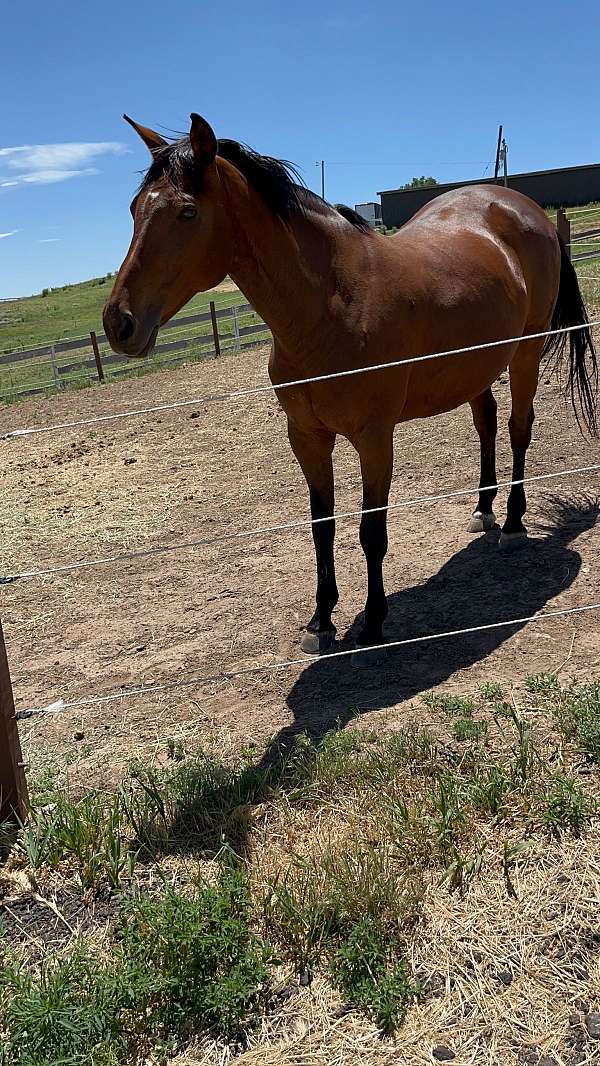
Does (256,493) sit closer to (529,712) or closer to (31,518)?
(31,518)

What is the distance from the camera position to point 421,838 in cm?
239

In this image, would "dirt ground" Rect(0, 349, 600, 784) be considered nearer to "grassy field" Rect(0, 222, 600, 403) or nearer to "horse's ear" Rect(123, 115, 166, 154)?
"horse's ear" Rect(123, 115, 166, 154)

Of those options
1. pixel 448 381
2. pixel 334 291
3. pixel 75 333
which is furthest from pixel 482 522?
pixel 75 333

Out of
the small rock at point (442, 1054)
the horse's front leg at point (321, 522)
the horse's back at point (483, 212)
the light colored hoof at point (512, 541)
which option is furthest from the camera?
the light colored hoof at point (512, 541)

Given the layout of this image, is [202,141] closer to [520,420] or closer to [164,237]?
[164,237]

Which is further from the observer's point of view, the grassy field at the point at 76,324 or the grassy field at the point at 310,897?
the grassy field at the point at 76,324

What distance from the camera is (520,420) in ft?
16.5

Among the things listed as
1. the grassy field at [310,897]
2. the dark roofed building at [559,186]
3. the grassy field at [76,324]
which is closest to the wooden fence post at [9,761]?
the grassy field at [310,897]

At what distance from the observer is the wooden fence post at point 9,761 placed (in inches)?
103

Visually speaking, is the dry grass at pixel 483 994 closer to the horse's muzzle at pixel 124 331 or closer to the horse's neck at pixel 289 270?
the horse's muzzle at pixel 124 331

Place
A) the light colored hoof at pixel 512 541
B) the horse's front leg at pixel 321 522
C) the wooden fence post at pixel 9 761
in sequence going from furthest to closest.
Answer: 1. the light colored hoof at pixel 512 541
2. the horse's front leg at pixel 321 522
3. the wooden fence post at pixel 9 761

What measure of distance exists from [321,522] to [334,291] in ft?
3.97

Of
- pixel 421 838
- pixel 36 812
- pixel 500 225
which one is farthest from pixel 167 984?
pixel 500 225

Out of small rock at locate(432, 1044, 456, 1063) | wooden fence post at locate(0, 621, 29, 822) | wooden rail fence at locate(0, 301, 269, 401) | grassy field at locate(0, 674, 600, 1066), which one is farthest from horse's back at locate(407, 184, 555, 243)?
wooden rail fence at locate(0, 301, 269, 401)
